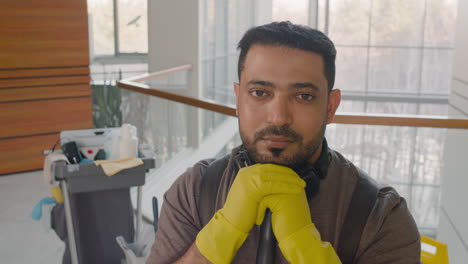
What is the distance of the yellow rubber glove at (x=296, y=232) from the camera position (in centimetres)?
85

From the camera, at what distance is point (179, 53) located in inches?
237

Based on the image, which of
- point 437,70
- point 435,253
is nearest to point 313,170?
point 435,253

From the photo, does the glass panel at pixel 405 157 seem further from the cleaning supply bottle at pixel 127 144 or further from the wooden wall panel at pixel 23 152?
the wooden wall panel at pixel 23 152

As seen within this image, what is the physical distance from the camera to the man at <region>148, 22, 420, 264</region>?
34.5 inches

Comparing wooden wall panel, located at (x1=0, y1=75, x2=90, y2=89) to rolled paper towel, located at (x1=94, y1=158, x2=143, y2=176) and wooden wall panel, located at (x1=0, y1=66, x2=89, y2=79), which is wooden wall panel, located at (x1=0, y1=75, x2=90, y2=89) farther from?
rolled paper towel, located at (x1=94, y1=158, x2=143, y2=176)

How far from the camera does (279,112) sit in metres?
0.91

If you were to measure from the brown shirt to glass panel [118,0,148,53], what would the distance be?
27.7 ft

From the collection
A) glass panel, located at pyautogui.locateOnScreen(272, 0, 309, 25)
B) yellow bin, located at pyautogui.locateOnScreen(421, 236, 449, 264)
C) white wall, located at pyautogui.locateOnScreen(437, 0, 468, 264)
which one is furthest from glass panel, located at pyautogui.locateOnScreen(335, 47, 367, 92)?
yellow bin, located at pyautogui.locateOnScreen(421, 236, 449, 264)

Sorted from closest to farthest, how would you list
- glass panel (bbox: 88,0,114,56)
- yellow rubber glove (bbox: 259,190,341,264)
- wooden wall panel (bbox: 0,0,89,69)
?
yellow rubber glove (bbox: 259,190,341,264) < wooden wall panel (bbox: 0,0,89,69) < glass panel (bbox: 88,0,114,56)

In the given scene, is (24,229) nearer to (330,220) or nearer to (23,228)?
(23,228)

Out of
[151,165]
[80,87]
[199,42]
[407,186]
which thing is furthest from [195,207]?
[199,42]

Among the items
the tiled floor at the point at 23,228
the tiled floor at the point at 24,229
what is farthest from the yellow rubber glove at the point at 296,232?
the tiled floor at the point at 23,228

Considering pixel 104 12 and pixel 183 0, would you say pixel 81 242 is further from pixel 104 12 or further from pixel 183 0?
pixel 104 12

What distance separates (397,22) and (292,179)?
7.67 meters
